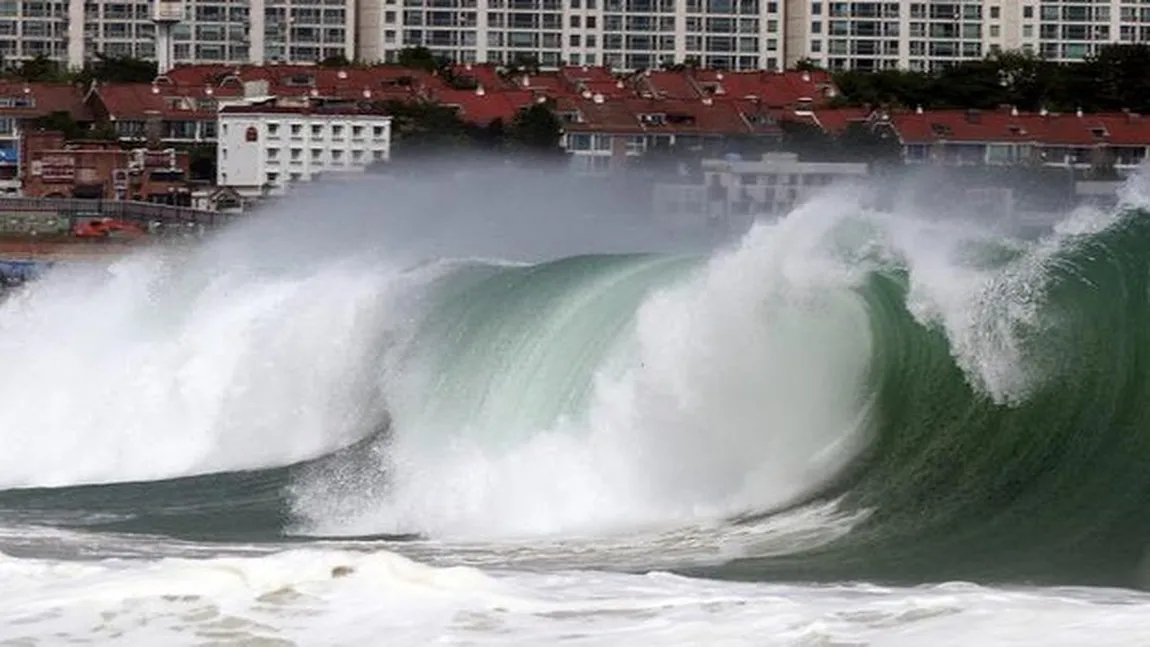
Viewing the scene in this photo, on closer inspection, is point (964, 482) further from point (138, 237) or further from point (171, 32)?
point (171, 32)

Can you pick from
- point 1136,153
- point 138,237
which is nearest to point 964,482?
point 138,237

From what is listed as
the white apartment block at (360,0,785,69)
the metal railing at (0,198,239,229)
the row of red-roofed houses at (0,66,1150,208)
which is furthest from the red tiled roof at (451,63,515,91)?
the metal railing at (0,198,239,229)

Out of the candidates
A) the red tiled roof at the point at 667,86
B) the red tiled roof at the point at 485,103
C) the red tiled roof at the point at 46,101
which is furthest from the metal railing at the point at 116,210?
Result: the red tiled roof at the point at 667,86

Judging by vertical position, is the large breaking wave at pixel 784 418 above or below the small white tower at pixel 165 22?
below

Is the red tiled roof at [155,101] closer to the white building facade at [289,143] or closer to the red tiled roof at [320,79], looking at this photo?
the red tiled roof at [320,79]

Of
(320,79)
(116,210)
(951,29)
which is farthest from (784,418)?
(951,29)

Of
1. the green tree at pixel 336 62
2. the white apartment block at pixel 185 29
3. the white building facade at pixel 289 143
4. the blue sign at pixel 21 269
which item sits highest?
the white apartment block at pixel 185 29
